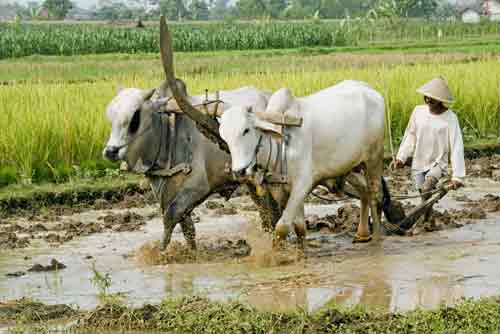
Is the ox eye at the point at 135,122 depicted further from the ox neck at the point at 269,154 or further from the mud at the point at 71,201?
the mud at the point at 71,201

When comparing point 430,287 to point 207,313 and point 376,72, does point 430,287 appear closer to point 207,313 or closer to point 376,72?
point 207,313

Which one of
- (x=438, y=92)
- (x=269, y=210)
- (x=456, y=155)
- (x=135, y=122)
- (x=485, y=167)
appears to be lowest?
(x=485, y=167)

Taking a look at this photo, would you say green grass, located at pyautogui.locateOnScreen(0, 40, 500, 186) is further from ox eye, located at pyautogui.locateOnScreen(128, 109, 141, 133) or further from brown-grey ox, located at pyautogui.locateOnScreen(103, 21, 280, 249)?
ox eye, located at pyautogui.locateOnScreen(128, 109, 141, 133)

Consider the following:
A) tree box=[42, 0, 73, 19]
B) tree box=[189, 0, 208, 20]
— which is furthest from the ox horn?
tree box=[189, 0, 208, 20]

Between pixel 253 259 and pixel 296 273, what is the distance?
44 centimetres

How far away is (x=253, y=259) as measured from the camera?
704 centimetres

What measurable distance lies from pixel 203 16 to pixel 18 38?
270 ft

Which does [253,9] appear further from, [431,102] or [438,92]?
[438,92]

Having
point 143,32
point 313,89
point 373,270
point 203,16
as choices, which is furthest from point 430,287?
point 203,16

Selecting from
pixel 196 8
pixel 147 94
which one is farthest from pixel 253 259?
pixel 196 8

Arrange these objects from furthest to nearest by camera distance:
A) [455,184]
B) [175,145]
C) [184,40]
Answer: [184,40], [455,184], [175,145]

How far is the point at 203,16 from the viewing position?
4584 inches

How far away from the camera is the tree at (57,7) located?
8781 cm

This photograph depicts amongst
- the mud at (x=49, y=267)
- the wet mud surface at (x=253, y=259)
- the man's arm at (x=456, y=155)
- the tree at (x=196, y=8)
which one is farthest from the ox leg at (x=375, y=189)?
the tree at (x=196, y=8)
